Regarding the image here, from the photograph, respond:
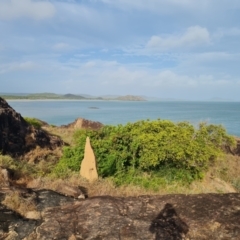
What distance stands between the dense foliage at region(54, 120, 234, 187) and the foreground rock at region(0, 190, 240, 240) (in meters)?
4.84

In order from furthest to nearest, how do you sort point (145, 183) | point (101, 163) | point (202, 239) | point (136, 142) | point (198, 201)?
point (136, 142) → point (101, 163) → point (145, 183) → point (198, 201) → point (202, 239)

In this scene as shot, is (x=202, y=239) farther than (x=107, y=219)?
No

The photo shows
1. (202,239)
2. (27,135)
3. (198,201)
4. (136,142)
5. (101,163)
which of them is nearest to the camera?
(202,239)

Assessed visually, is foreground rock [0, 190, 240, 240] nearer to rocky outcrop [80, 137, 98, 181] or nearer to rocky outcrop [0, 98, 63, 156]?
rocky outcrop [80, 137, 98, 181]

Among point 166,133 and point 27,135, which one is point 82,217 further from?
point 27,135

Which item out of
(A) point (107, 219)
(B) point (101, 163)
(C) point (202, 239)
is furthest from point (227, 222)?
(B) point (101, 163)

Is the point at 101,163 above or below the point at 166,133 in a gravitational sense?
below

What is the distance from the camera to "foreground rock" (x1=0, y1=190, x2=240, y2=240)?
6.32 metres

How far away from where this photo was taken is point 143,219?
268 inches

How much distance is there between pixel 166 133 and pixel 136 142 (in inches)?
56.7

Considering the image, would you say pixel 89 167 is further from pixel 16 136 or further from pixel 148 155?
Answer: pixel 16 136

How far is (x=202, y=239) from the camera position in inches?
243

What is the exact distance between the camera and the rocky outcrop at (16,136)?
1730 cm

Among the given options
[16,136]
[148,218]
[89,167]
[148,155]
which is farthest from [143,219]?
[16,136]
